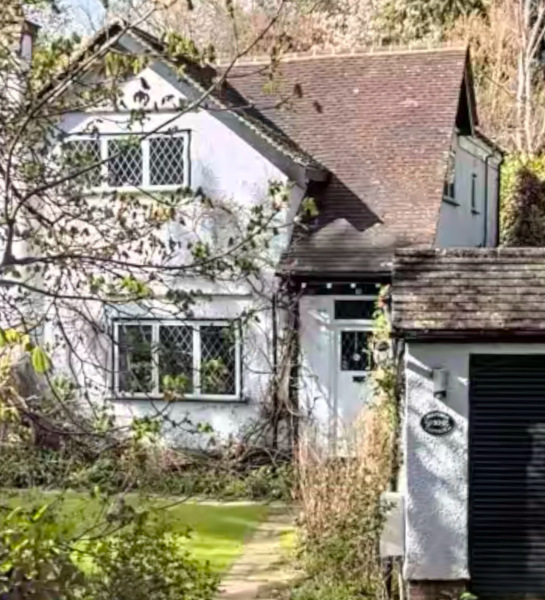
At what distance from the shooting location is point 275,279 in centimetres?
1664

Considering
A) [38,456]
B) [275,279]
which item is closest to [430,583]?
[38,456]

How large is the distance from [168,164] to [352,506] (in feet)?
29.4

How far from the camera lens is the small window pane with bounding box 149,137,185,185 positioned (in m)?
17.2

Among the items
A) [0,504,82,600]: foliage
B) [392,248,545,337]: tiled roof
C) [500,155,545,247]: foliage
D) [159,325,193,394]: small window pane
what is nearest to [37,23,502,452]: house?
[392,248,545,337]: tiled roof

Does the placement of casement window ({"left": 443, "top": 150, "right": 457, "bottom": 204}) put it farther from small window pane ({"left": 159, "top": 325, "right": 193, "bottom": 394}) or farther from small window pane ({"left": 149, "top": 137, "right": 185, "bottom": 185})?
small window pane ({"left": 159, "top": 325, "right": 193, "bottom": 394})

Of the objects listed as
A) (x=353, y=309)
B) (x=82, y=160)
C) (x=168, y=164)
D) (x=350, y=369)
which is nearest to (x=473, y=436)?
(x=82, y=160)

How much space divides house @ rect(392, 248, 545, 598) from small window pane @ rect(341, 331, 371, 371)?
658 cm

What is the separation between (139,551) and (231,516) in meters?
6.00

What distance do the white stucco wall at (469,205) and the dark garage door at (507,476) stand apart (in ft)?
31.0

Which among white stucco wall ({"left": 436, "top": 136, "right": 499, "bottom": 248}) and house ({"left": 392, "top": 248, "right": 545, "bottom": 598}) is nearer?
house ({"left": 392, "top": 248, "right": 545, "bottom": 598})

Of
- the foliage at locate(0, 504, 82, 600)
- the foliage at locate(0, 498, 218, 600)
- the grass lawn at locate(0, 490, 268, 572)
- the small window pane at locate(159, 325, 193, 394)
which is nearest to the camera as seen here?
the foliage at locate(0, 504, 82, 600)

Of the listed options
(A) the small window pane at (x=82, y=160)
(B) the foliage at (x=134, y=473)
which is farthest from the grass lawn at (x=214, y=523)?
(A) the small window pane at (x=82, y=160)

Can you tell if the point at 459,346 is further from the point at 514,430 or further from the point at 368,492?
the point at 368,492

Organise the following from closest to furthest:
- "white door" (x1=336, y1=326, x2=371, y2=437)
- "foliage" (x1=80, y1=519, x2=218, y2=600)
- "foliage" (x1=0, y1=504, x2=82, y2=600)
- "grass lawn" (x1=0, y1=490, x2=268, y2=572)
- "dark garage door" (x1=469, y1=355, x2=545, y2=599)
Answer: "foliage" (x1=0, y1=504, x2=82, y2=600) < "foliage" (x1=80, y1=519, x2=218, y2=600) < "dark garage door" (x1=469, y1=355, x2=545, y2=599) < "grass lawn" (x1=0, y1=490, x2=268, y2=572) < "white door" (x1=336, y1=326, x2=371, y2=437)
